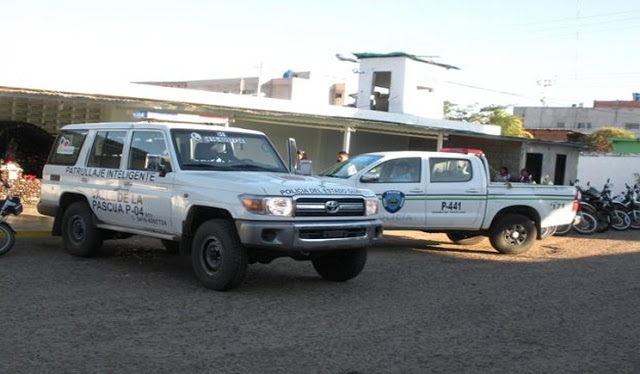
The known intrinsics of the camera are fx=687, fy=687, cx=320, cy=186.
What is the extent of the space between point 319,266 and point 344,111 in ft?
52.9

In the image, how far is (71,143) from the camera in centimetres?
1007

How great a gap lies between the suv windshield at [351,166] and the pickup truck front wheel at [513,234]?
2.52 meters

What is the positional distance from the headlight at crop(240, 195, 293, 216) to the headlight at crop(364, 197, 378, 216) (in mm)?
1070

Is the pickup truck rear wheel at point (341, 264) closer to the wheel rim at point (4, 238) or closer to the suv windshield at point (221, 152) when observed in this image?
the suv windshield at point (221, 152)

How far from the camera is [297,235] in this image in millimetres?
7266

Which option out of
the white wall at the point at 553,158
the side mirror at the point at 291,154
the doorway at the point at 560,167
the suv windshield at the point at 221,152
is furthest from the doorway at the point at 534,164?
the suv windshield at the point at 221,152

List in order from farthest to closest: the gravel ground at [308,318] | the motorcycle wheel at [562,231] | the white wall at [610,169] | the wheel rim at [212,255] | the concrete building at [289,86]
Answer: the concrete building at [289,86] → the white wall at [610,169] → the motorcycle wheel at [562,231] → the wheel rim at [212,255] → the gravel ground at [308,318]

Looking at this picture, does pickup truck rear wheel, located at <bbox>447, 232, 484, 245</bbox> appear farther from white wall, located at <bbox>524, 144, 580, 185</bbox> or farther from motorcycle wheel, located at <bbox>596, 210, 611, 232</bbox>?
white wall, located at <bbox>524, 144, 580, 185</bbox>

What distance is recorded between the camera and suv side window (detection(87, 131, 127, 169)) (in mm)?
9211

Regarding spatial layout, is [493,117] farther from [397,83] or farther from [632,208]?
[632,208]

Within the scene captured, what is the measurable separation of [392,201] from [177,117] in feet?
21.9

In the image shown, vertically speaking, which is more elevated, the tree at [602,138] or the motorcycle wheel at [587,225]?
the tree at [602,138]

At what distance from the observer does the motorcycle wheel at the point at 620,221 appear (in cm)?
1831

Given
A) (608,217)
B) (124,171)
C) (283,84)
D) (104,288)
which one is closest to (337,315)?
(104,288)
